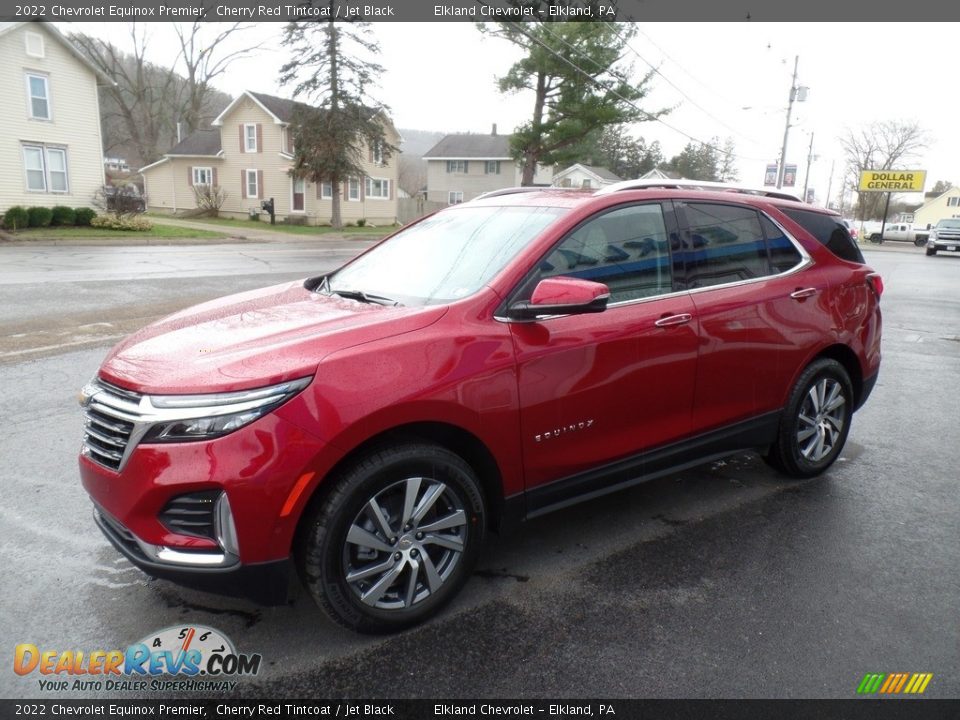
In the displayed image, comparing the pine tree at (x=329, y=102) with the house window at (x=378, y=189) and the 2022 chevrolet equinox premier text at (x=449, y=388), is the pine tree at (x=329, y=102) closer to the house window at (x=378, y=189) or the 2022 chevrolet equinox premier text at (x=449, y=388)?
the house window at (x=378, y=189)

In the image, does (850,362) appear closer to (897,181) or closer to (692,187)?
(692,187)

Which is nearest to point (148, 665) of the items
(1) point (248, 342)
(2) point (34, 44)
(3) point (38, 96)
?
(1) point (248, 342)

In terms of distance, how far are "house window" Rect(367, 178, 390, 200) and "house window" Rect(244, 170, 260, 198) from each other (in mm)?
6907

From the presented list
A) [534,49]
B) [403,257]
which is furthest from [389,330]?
[534,49]

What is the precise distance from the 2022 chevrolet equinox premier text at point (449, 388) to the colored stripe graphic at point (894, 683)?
1328 mm

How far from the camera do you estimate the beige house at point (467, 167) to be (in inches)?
2251

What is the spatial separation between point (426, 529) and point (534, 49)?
3327 cm

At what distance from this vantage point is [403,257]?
3.82 m

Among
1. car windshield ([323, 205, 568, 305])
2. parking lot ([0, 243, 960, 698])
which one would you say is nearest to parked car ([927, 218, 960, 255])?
parking lot ([0, 243, 960, 698])

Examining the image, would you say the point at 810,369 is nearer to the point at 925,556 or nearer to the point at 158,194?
the point at 925,556

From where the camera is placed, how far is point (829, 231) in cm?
456

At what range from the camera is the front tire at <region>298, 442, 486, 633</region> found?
101 inches

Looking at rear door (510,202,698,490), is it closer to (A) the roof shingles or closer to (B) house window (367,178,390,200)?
(B) house window (367,178,390,200)

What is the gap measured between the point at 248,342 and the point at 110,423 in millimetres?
592
